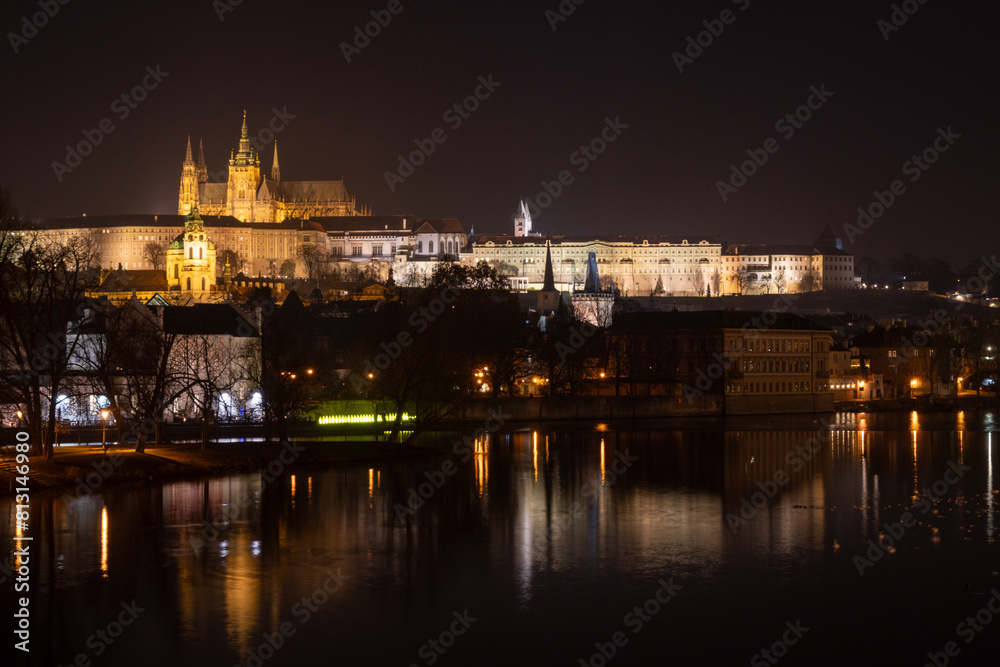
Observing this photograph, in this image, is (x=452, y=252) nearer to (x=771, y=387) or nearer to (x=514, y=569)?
(x=771, y=387)

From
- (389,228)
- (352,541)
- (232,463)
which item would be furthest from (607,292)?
(352,541)

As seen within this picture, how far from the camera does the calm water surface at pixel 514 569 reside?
1465 centimetres

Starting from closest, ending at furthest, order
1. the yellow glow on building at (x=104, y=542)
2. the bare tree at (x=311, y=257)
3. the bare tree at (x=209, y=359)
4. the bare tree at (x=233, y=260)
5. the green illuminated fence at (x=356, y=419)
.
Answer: the yellow glow on building at (x=104, y=542) < the bare tree at (x=209, y=359) < the green illuminated fence at (x=356, y=419) < the bare tree at (x=311, y=257) < the bare tree at (x=233, y=260)

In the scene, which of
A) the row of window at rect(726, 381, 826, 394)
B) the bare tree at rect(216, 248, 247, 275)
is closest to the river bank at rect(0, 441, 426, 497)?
the row of window at rect(726, 381, 826, 394)

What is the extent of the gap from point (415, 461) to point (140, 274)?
98.8m

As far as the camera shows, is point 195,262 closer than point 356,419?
No

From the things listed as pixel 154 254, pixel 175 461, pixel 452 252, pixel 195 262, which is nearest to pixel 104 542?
pixel 175 461

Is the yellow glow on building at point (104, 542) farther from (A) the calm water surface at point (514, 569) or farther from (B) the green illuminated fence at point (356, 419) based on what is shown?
(B) the green illuminated fence at point (356, 419)

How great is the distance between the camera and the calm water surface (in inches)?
577

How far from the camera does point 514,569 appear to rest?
18.7 meters

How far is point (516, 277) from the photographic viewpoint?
181 meters

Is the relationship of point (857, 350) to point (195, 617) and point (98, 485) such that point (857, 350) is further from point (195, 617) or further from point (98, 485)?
point (195, 617)

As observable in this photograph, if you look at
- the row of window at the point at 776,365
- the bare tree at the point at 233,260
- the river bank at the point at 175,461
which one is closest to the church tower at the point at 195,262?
the row of window at the point at 776,365

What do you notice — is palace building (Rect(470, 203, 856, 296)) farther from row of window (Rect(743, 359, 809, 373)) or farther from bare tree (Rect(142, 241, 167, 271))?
row of window (Rect(743, 359, 809, 373))
